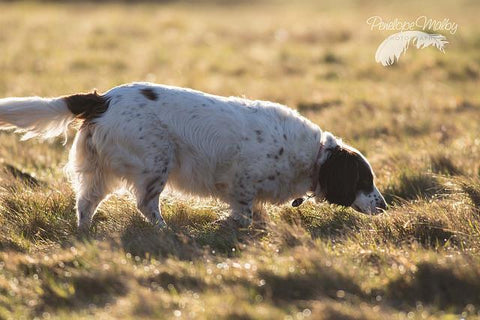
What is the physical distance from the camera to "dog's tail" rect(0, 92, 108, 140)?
5121mm

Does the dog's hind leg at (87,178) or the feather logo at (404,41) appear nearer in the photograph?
the dog's hind leg at (87,178)

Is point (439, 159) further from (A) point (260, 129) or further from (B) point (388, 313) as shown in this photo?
(B) point (388, 313)

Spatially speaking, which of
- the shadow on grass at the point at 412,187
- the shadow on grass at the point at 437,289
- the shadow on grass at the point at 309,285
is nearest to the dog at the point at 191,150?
the shadow on grass at the point at 412,187

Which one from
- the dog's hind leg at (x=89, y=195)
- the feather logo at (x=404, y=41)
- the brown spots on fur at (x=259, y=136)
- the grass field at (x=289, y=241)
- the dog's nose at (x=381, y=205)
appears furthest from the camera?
the feather logo at (x=404, y=41)

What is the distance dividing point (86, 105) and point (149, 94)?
0.45m

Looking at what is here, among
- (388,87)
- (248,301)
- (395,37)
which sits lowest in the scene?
(388,87)

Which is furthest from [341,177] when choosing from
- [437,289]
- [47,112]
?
[47,112]

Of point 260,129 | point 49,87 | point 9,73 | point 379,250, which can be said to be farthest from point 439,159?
point 9,73

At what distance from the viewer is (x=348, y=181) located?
222 inches

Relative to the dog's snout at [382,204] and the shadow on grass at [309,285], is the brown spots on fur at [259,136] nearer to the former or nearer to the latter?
the dog's snout at [382,204]

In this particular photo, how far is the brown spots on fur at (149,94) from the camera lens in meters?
5.34

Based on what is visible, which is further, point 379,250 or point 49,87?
point 49,87

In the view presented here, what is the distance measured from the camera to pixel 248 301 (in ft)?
12.4

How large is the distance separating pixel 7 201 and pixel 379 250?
108 inches
